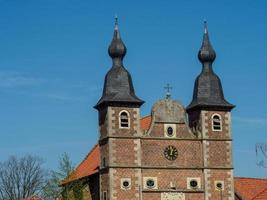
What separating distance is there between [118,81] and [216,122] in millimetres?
7682

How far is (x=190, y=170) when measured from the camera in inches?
2313

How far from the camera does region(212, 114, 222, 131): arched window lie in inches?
2349

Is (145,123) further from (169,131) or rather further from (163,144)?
(163,144)

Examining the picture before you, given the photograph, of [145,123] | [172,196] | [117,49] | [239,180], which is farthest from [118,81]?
[239,180]

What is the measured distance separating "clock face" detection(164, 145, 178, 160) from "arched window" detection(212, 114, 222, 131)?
340 cm

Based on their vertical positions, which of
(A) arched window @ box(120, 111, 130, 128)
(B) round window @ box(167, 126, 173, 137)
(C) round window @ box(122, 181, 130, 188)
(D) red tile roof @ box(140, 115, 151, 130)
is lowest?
(C) round window @ box(122, 181, 130, 188)

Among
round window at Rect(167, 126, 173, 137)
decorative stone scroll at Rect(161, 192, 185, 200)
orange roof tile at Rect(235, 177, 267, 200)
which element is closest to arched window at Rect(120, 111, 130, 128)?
round window at Rect(167, 126, 173, 137)

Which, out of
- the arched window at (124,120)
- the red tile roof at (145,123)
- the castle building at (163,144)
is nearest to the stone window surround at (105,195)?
the castle building at (163,144)

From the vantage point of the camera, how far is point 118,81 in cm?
5828

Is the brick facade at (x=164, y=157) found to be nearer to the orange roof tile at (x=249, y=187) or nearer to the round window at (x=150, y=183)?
the round window at (x=150, y=183)

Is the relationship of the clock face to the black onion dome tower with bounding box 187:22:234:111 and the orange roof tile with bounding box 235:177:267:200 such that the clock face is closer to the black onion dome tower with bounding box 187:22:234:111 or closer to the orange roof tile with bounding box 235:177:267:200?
the black onion dome tower with bounding box 187:22:234:111

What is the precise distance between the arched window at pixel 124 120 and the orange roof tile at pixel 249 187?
10.8 metres

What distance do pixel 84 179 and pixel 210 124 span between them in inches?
399

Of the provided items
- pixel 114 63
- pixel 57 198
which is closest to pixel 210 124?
pixel 114 63
